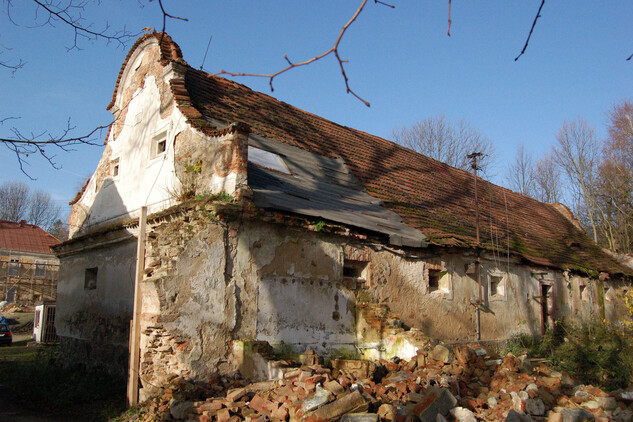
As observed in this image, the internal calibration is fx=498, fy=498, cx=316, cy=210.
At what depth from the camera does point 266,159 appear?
10.6 metres

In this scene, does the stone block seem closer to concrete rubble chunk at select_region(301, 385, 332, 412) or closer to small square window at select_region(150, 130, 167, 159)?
concrete rubble chunk at select_region(301, 385, 332, 412)

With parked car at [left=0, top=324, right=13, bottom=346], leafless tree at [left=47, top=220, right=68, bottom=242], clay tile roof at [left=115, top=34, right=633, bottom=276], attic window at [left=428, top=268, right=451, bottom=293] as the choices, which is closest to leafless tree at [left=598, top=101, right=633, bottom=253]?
clay tile roof at [left=115, top=34, right=633, bottom=276]

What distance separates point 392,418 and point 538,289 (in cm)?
998

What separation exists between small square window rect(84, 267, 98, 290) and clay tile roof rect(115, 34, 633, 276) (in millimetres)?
4751

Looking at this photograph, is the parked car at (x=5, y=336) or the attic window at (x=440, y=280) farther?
the parked car at (x=5, y=336)

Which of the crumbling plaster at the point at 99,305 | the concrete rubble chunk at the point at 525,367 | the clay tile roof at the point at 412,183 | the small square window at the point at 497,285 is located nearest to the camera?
the concrete rubble chunk at the point at 525,367

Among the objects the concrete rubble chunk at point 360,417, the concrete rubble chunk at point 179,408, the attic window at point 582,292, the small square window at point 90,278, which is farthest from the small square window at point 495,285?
the small square window at point 90,278

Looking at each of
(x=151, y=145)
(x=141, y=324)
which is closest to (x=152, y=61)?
(x=151, y=145)

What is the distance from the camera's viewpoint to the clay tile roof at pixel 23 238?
38.0 meters

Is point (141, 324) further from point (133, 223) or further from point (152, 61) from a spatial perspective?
point (152, 61)

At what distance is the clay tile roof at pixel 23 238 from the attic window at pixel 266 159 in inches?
1287

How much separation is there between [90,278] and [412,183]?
9116 millimetres

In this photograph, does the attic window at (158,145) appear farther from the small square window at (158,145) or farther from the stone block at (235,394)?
the stone block at (235,394)

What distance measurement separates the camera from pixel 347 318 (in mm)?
9438
